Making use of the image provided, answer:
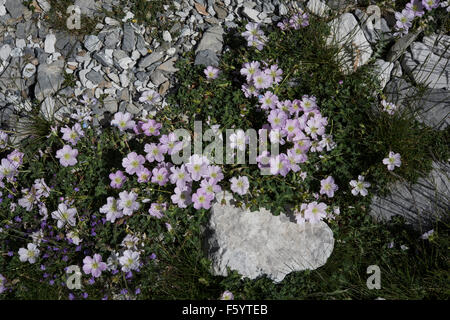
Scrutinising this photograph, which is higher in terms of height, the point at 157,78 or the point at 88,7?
the point at 88,7

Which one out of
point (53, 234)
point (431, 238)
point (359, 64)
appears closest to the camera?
point (431, 238)

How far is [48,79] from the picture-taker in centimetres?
427

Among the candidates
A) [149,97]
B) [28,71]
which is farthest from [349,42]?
[28,71]

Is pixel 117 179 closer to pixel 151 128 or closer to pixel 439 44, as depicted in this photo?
pixel 151 128

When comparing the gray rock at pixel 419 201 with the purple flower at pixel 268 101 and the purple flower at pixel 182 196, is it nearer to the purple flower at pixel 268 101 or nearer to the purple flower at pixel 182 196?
the purple flower at pixel 268 101

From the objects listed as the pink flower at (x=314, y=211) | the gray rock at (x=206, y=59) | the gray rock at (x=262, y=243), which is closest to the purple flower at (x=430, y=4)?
the gray rock at (x=206, y=59)

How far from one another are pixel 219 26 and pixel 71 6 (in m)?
1.61

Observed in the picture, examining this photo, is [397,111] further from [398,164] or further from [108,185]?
[108,185]

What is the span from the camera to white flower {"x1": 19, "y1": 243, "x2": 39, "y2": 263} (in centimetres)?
343

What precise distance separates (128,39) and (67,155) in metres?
1.47

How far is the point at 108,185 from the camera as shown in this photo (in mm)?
3742

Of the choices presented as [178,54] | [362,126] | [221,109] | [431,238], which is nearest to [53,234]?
[221,109]

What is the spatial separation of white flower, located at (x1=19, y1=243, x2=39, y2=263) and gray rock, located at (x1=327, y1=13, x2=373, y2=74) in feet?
10.8

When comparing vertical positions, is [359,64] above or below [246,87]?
above
